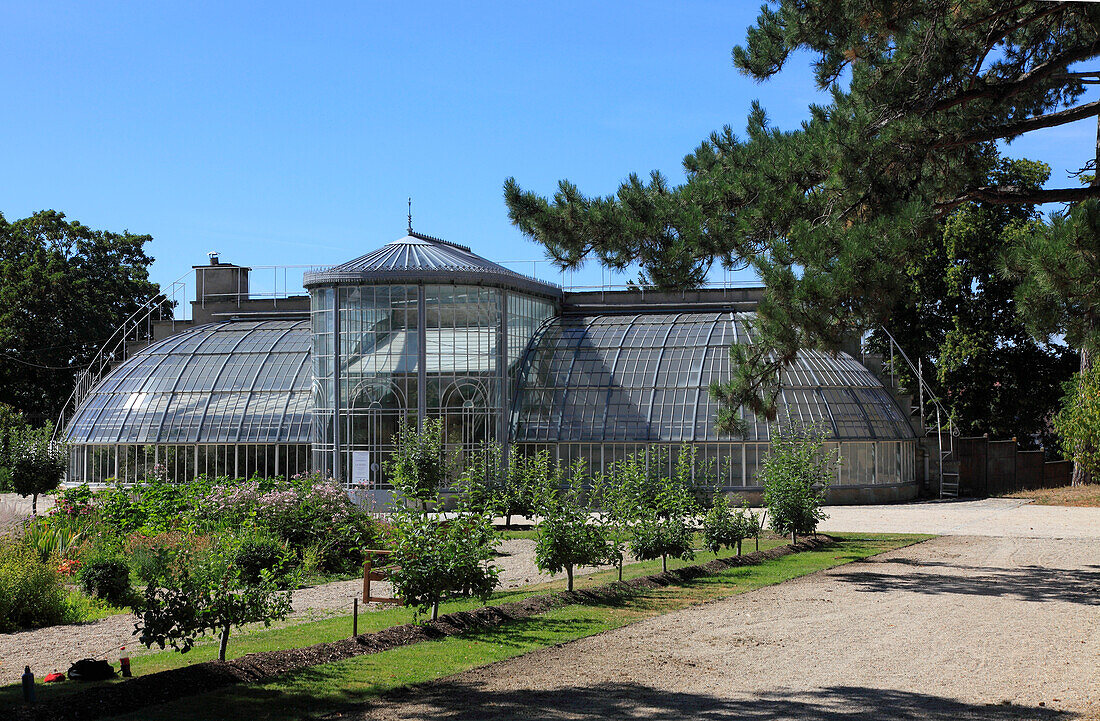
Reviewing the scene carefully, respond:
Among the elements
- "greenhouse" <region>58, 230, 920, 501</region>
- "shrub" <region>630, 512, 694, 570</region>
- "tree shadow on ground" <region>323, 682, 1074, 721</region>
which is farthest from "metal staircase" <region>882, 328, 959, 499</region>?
"tree shadow on ground" <region>323, 682, 1074, 721</region>

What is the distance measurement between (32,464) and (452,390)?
1307cm

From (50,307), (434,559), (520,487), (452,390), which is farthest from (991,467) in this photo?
(50,307)

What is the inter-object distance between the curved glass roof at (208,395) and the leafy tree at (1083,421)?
2711 cm

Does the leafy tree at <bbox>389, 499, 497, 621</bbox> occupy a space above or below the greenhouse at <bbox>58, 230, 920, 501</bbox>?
below

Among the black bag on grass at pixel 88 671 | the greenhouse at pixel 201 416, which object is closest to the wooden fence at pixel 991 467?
the greenhouse at pixel 201 416

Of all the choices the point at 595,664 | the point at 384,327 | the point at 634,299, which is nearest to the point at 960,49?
the point at 595,664

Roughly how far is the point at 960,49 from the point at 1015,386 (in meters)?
31.3

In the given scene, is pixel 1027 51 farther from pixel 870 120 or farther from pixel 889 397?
pixel 889 397

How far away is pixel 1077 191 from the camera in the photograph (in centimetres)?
1410

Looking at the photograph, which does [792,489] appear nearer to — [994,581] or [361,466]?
[994,581]

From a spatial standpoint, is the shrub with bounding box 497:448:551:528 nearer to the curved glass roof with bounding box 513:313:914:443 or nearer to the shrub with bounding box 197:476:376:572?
the shrub with bounding box 197:476:376:572

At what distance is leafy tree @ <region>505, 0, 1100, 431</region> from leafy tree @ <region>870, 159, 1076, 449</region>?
26.3 metres

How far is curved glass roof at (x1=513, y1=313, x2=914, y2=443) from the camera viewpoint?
3506cm

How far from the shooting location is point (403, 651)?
11.4 m
